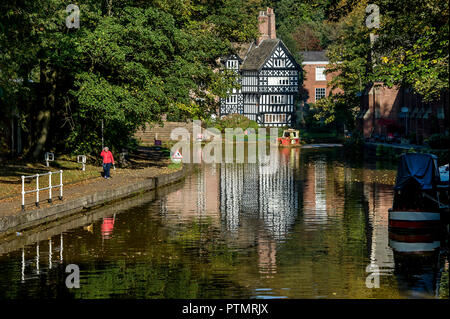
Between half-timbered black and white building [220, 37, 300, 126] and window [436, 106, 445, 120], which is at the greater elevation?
half-timbered black and white building [220, 37, 300, 126]

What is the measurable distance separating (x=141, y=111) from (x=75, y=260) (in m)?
18.7

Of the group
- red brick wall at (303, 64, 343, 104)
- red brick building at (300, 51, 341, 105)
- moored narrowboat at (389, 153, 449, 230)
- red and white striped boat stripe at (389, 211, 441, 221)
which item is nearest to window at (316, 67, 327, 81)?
red brick building at (300, 51, 341, 105)

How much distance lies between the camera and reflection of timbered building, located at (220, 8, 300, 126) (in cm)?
11106

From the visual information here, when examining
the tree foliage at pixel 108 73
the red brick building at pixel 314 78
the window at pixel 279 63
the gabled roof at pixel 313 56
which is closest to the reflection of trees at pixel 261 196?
the tree foliage at pixel 108 73

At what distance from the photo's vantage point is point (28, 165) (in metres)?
37.4

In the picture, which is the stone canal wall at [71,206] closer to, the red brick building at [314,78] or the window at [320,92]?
the red brick building at [314,78]

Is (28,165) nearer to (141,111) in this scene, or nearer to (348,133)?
(141,111)

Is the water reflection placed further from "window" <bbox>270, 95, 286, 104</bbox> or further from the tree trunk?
"window" <bbox>270, 95, 286, 104</bbox>

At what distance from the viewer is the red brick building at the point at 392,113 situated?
72.4 metres

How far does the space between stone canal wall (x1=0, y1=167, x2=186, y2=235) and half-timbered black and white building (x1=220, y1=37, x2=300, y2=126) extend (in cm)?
7619

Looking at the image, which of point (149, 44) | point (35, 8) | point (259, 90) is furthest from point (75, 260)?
point (259, 90)

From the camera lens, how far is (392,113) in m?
81.3

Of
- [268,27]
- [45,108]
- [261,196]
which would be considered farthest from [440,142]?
[268,27]
